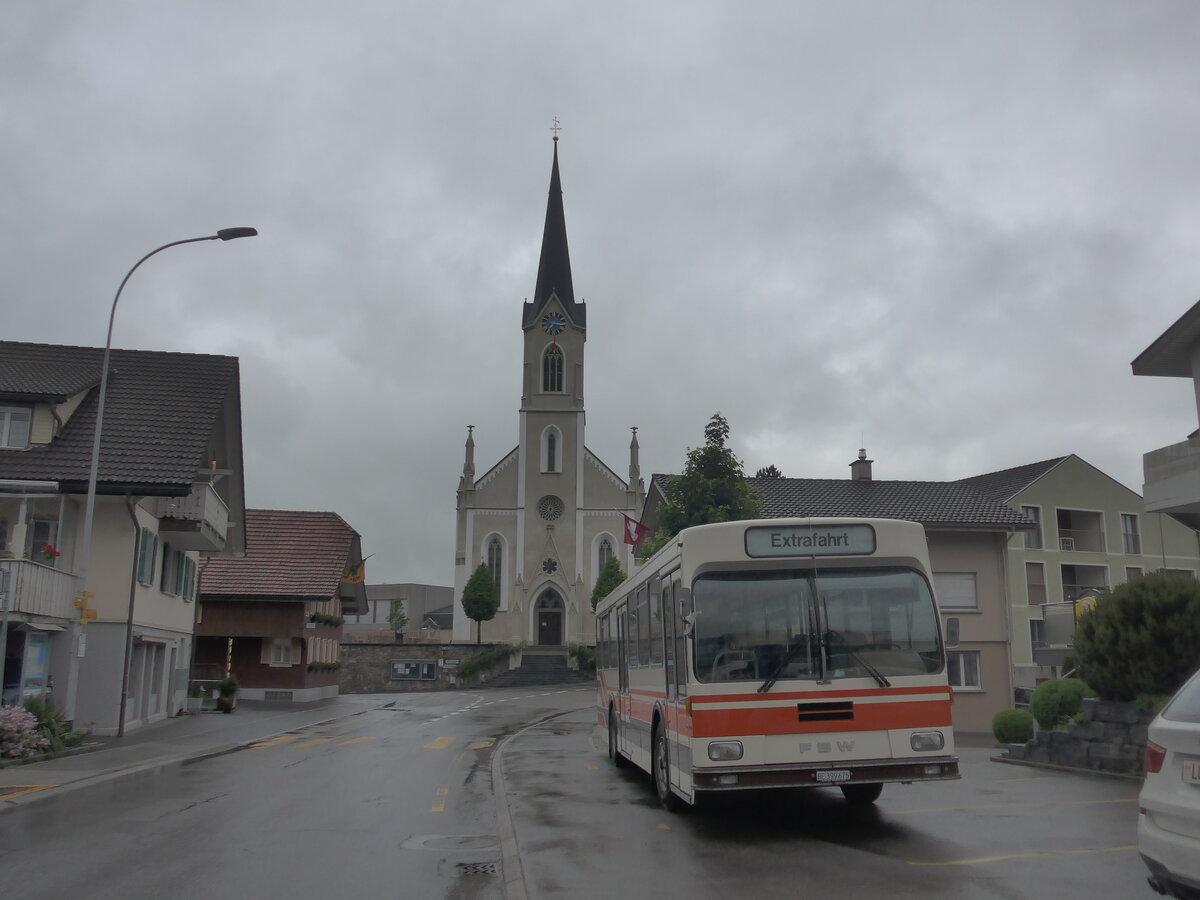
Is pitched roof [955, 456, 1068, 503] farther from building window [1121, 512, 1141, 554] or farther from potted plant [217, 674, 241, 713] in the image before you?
potted plant [217, 674, 241, 713]

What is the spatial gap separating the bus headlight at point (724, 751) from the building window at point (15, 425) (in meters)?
19.6

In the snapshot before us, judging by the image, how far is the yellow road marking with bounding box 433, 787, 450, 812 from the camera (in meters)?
11.8

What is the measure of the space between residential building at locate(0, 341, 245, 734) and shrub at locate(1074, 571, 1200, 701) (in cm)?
1605

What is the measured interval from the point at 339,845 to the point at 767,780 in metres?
3.68

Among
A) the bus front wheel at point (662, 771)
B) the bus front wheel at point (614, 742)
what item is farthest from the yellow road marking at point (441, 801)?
the bus front wheel at point (614, 742)

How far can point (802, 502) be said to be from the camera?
37469 mm

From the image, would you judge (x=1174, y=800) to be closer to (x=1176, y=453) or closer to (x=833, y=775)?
(x=833, y=775)

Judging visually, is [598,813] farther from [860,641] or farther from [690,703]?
[860,641]

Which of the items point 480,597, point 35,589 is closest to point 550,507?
point 480,597

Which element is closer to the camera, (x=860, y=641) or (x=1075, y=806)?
(x=860, y=641)

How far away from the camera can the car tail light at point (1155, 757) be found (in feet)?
18.9

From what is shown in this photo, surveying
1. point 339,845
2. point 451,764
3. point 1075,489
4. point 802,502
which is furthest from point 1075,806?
point 1075,489

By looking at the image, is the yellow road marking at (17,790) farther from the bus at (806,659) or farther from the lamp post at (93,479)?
the bus at (806,659)

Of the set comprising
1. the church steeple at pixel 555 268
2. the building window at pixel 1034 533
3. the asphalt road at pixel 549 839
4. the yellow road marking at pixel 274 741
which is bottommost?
the yellow road marking at pixel 274 741
